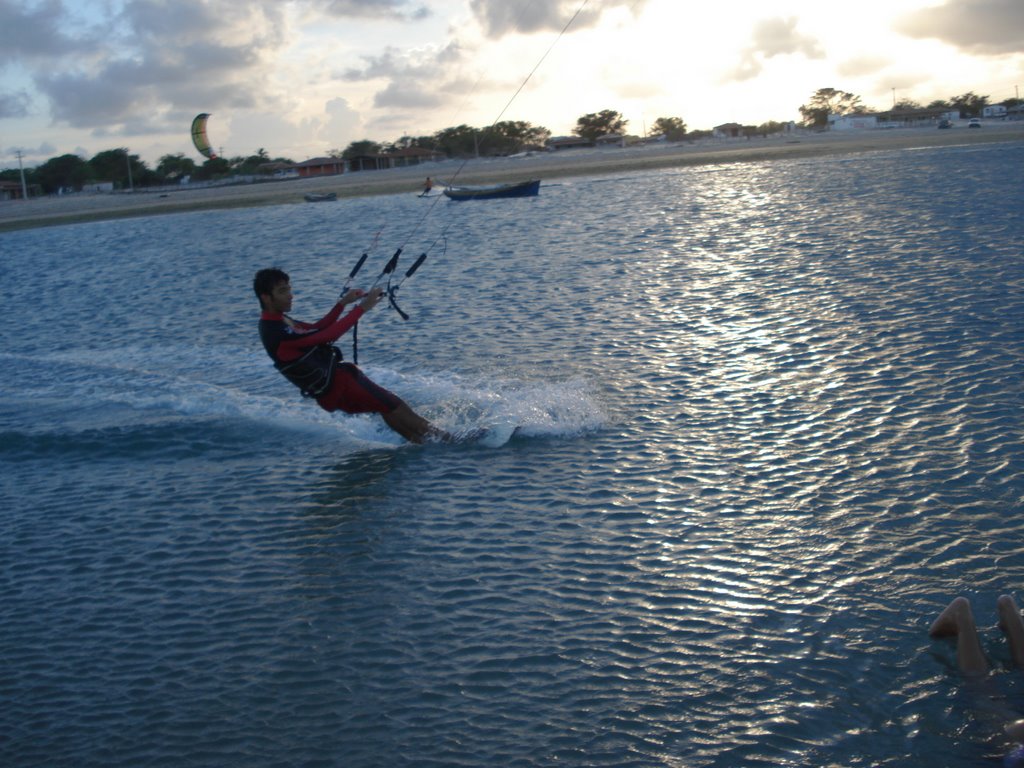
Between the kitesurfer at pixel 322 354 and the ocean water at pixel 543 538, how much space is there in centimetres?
51

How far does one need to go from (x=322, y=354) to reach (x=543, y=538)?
9.78 ft

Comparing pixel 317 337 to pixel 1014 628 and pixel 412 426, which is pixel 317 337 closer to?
pixel 412 426

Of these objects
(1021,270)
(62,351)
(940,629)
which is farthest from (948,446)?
(62,351)

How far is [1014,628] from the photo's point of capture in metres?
5.04

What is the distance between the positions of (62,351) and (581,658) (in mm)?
13168

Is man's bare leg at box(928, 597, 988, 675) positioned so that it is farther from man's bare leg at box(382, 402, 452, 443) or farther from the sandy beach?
the sandy beach

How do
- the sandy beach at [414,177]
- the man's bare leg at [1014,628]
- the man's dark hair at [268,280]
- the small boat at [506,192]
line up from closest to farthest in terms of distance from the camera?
the man's bare leg at [1014,628], the man's dark hair at [268,280], the small boat at [506,192], the sandy beach at [414,177]

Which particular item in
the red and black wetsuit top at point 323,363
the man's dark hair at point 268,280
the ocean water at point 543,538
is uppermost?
the man's dark hair at point 268,280

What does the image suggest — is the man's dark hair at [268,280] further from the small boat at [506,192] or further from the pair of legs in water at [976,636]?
the small boat at [506,192]

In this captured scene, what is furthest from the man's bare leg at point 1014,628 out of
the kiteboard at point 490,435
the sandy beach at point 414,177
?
the sandy beach at point 414,177

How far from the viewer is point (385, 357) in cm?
1373

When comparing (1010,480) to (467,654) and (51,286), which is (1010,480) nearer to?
(467,654)

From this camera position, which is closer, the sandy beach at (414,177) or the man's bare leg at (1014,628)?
the man's bare leg at (1014,628)

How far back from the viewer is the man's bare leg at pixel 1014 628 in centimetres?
504
